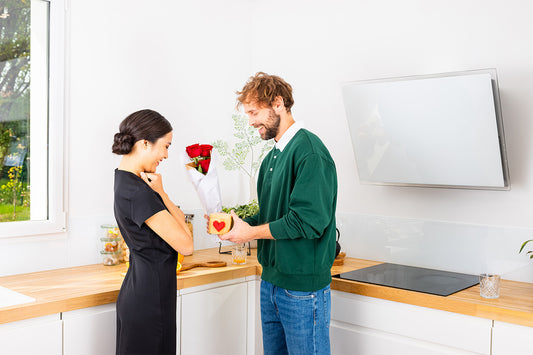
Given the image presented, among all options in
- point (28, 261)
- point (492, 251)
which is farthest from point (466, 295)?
point (28, 261)

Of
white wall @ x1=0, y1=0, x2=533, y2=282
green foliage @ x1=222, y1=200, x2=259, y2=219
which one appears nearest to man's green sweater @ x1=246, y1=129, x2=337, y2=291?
green foliage @ x1=222, y1=200, x2=259, y2=219

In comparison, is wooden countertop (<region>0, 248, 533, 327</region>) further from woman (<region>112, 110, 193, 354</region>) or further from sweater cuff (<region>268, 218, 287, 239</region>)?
sweater cuff (<region>268, 218, 287, 239</region>)

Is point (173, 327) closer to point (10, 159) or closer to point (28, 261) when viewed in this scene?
point (28, 261)

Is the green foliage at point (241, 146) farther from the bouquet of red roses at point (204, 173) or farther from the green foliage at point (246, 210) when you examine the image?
the bouquet of red roses at point (204, 173)

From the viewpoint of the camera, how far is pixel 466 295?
1925mm

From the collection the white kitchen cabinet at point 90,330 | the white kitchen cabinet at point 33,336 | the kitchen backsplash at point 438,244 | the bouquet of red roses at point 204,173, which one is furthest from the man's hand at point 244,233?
the kitchen backsplash at point 438,244

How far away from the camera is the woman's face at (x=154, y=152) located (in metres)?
1.75

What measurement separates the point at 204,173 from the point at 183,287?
0.54 m

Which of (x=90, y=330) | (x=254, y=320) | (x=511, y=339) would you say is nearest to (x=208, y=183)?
(x=90, y=330)

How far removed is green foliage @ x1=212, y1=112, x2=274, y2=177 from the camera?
9.56 ft

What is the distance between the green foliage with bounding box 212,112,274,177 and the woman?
111 centimetres

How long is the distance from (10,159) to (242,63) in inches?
60.0

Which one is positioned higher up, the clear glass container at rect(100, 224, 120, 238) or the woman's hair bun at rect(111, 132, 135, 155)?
the woman's hair bun at rect(111, 132, 135, 155)

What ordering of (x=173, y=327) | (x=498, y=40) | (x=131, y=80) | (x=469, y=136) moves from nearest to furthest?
(x=173, y=327)
(x=469, y=136)
(x=498, y=40)
(x=131, y=80)
